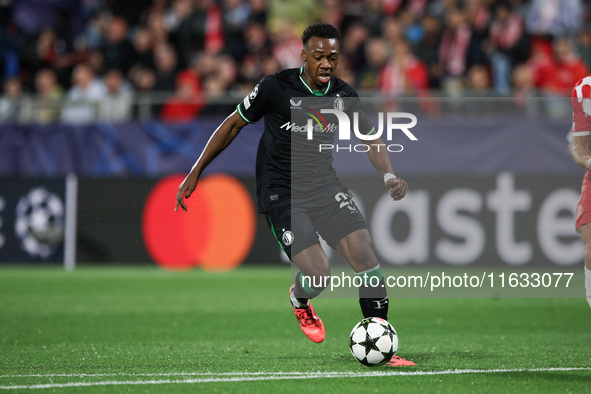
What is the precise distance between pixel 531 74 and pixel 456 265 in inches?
120

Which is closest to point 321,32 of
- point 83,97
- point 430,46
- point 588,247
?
point 588,247

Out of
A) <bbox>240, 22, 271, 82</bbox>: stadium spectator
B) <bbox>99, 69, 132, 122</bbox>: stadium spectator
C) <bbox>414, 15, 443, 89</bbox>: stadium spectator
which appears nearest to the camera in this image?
<bbox>99, 69, 132, 122</bbox>: stadium spectator

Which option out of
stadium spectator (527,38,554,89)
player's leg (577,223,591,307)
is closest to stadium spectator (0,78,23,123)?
stadium spectator (527,38,554,89)

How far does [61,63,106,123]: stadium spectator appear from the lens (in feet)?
44.4

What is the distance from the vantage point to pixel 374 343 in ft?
20.0

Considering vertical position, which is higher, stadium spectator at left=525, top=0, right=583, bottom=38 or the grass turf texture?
stadium spectator at left=525, top=0, right=583, bottom=38

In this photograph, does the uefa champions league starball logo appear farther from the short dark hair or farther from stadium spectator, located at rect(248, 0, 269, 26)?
the short dark hair

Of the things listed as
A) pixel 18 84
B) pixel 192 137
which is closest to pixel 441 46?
pixel 192 137

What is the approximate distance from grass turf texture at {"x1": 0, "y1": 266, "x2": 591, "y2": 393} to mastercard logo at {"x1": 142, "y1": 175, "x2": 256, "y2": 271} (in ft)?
2.16

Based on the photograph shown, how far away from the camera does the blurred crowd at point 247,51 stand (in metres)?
13.2

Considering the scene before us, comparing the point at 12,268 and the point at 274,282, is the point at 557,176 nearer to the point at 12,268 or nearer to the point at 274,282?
the point at 274,282

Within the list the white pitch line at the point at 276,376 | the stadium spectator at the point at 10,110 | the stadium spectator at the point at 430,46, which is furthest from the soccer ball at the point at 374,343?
the stadium spectator at the point at 10,110

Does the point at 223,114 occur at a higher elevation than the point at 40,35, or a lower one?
lower

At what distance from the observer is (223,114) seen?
13000mm
